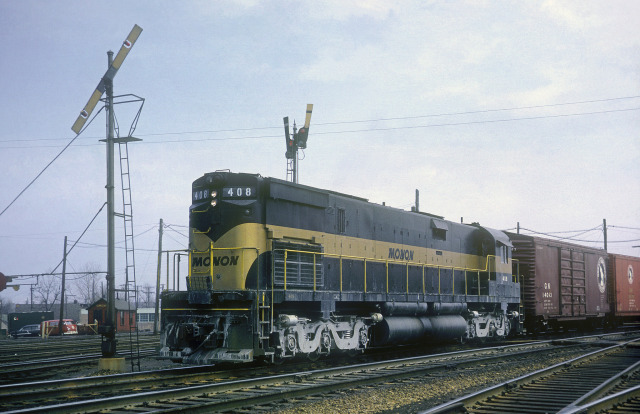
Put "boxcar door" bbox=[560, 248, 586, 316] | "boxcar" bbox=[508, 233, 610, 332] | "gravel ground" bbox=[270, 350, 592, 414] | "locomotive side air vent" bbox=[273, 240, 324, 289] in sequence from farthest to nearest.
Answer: "boxcar door" bbox=[560, 248, 586, 316] < "boxcar" bbox=[508, 233, 610, 332] < "locomotive side air vent" bbox=[273, 240, 324, 289] < "gravel ground" bbox=[270, 350, 592, 414]

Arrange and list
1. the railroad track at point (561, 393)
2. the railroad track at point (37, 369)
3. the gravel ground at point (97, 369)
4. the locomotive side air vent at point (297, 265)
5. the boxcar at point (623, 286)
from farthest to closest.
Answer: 1. the boxcar at point (623, 286)
2. the locomotive side air vent at point (297, 265)
3. the gravel ground at point (97, 369)
4. the railroad track at point (37, 369)
5. the railroad track at point (561, 393)

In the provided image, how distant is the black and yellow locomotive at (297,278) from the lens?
12.0 m

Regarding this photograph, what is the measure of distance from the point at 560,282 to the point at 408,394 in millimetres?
17633

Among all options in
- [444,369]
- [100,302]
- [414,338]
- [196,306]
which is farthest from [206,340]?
[100,302]

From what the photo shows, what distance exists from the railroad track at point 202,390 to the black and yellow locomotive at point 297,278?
3.58 feet

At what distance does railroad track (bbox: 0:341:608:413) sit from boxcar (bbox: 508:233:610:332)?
437 inches

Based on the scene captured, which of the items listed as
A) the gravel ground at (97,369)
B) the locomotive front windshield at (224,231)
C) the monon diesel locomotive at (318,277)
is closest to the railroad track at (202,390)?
the monon diesel locomotive at (318,277)

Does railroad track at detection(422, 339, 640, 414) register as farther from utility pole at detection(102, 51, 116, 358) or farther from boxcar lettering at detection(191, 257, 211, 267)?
utility pole at detection(102, 51, 116, 358)

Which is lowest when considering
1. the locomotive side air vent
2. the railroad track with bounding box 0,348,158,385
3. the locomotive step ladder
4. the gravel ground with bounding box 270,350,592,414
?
the railroad track with bounding box 0,348,158,385

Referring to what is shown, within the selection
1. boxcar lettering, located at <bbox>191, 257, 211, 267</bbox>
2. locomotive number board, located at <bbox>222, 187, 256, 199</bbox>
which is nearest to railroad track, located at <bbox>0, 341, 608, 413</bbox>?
boxcar lettering, located at <bbox>191, 257, 211, 267</bbox>

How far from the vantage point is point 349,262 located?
15.2m

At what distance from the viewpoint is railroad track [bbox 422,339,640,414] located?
805 centimetres

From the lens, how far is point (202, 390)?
9.28 m

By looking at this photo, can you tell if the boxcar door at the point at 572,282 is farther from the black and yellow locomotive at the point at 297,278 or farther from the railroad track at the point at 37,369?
the railroad track at the point at 37,369
